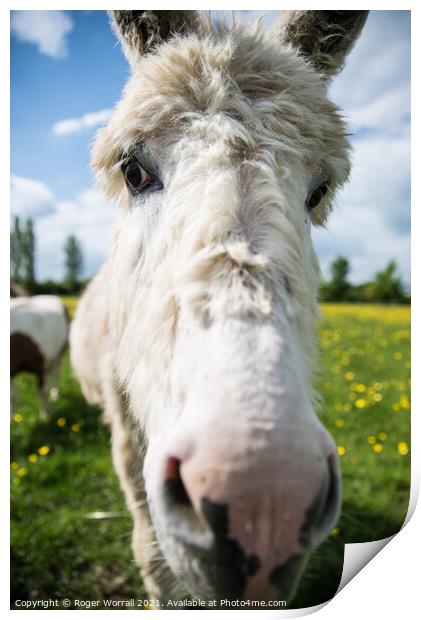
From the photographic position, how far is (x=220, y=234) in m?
1.15

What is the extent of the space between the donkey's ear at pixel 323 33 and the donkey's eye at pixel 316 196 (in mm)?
521

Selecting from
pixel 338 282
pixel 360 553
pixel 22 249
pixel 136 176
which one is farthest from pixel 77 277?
pixel 360 553

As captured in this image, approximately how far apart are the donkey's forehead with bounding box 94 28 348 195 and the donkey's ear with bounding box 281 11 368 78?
0.28m

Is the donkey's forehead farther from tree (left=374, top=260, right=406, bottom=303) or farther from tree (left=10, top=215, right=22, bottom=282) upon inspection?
tree (left=374, top=260, right=406, bottom=303)

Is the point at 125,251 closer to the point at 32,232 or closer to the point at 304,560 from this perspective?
the point at 32,232

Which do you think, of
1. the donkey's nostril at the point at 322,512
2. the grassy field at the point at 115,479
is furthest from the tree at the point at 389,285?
the donkey's nostril at the point at 322,512

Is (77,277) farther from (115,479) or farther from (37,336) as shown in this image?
(115,479)

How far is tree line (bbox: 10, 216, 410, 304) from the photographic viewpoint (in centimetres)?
215

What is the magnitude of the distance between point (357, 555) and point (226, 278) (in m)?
1.85

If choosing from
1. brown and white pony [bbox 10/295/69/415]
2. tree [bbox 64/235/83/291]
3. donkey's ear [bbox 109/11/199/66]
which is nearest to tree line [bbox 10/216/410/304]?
tree [bbox 64/235/83/291]

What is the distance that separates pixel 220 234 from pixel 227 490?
2.05ft

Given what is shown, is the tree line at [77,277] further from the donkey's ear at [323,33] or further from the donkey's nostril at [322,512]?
the donkey's nostril at [322,512]

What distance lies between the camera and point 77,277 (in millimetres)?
2684

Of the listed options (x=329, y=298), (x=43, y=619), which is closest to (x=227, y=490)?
(x=43, y=619)
